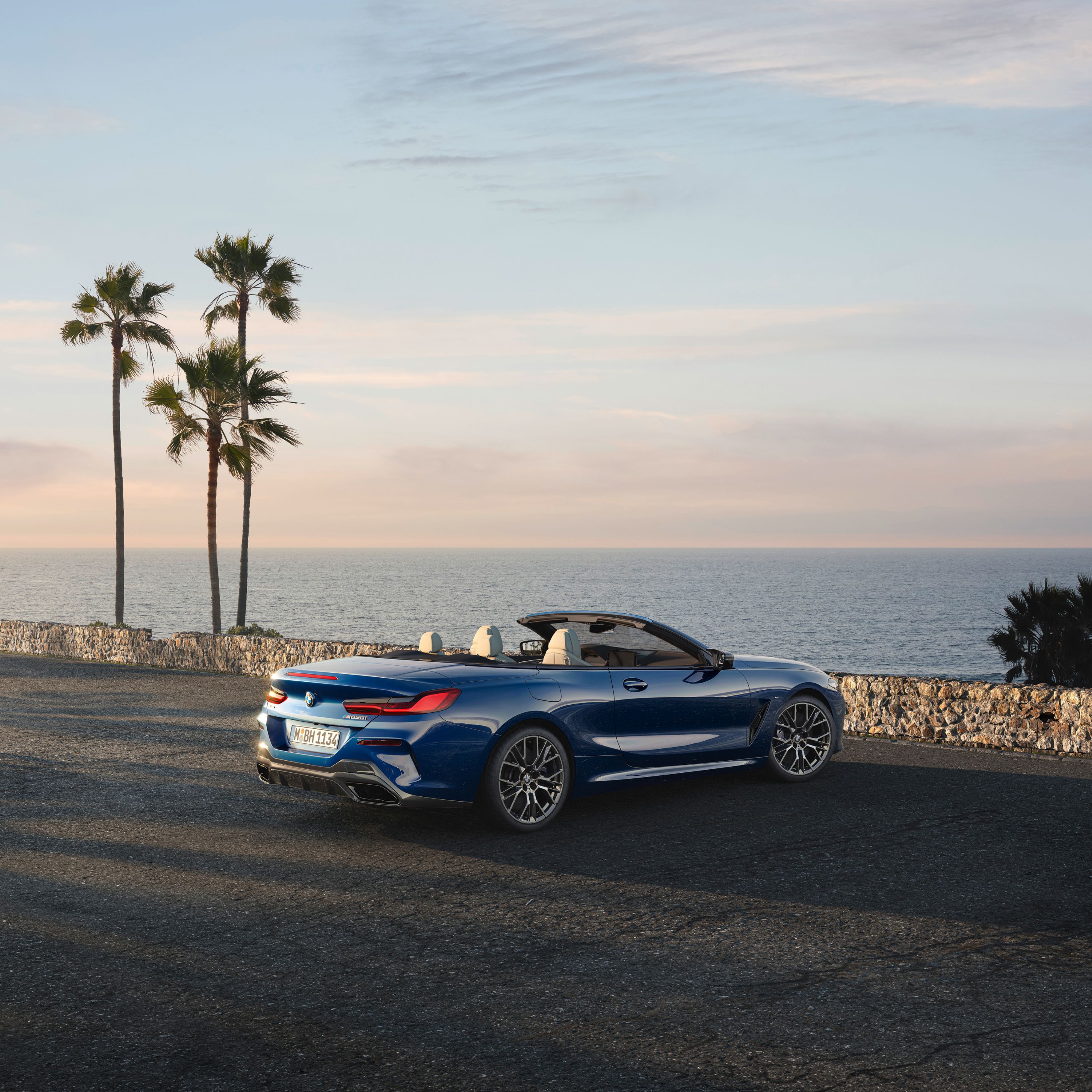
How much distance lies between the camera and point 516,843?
7137 millimetres

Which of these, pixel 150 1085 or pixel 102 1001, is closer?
pixel 150 1085

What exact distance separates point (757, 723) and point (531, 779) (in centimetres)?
219

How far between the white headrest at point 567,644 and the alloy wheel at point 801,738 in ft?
6.56

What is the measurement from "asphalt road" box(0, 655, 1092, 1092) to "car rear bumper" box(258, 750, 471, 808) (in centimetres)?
31

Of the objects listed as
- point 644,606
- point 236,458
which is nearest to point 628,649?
point 236,458

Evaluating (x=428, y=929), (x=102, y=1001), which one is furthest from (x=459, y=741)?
(x=102, y=1001)

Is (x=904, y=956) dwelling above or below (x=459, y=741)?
below

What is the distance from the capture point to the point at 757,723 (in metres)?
8.73

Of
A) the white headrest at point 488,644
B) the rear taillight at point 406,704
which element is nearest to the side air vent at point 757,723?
the white headrest at point 488,644

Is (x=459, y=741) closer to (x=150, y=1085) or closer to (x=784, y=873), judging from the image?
(x=784, y=873)

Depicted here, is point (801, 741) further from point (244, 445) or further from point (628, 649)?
point (244, 445)

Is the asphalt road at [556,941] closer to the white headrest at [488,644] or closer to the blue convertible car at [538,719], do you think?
the blue convertible car at [538,719]

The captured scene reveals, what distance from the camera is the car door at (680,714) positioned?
26.0 ft

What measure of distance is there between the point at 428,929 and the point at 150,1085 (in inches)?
73.7
